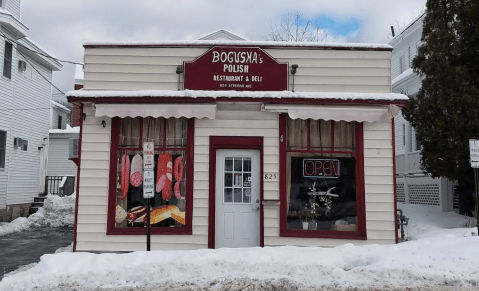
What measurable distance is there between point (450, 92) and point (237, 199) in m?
6.73

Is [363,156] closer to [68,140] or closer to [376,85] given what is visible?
[376,85]

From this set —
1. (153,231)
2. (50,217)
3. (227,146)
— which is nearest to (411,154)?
(227,146)

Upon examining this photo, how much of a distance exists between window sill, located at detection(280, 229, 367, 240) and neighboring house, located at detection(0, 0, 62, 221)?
1282 centimetres

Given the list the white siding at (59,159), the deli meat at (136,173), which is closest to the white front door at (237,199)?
the deli meat at (136,173)

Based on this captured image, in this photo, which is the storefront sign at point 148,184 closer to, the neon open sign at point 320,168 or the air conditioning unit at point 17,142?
the neon open sign at point 320,168

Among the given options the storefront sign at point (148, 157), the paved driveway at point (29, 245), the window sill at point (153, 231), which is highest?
the storefront sign at point (148, 157)

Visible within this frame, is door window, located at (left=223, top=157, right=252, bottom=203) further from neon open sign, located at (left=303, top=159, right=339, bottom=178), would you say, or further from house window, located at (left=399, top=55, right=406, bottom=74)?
house window, located at (left=399, top=55, right=406, bottom=74)

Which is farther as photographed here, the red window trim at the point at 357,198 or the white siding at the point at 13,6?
the white siding at the point at 13,6

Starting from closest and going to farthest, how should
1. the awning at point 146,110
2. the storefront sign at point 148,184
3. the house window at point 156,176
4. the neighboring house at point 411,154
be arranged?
the storefront sign at point 148,184, the awning at point 146,110, the house window at point 156,176, the neighboring house at point 411,154

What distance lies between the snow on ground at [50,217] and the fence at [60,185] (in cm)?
294

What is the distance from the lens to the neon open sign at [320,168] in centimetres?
911

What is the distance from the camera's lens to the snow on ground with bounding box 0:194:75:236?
51.9ft

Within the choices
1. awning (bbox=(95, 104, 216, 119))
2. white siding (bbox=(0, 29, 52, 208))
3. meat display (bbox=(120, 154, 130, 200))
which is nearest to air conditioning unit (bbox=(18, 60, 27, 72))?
white siding (bbox=(0, 29, 52, 208))

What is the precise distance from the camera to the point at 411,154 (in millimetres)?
17781
